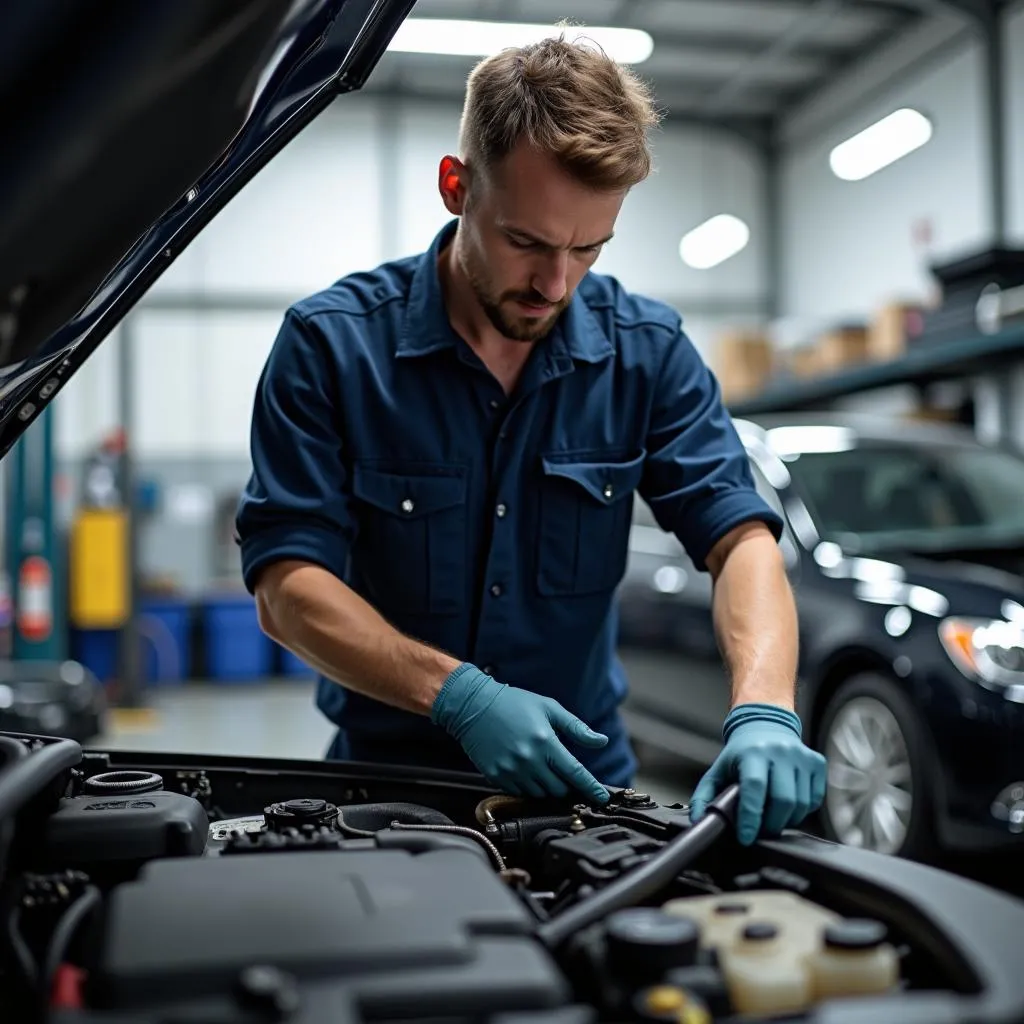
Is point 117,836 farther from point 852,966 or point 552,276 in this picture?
point 552,276

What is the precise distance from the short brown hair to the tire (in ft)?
6.44

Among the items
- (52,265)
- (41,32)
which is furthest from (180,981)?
(41,32)

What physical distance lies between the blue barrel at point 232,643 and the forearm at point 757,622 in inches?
271

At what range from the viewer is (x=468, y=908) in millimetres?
782

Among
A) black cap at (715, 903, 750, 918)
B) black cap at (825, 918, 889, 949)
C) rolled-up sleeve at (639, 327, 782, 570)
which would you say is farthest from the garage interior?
black cap at (825, 918, 889, 949)

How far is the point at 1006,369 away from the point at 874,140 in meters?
2.13

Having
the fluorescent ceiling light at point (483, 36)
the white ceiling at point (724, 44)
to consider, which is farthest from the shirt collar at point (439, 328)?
the fluorescent ceiling light at point (483, 36)

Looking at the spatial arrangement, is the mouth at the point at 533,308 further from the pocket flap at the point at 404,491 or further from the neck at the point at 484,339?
the pocket flap at the point at 404,491

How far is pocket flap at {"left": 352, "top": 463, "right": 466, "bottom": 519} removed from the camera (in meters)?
1.64

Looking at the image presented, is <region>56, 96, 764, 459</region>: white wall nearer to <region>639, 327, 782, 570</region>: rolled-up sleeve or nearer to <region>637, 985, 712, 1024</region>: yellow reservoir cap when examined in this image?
<region>639, 327, 782, 570</region>: rolled-up sleeve

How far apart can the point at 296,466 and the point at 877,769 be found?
6.91 feet

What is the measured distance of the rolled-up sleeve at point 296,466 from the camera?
1573mm

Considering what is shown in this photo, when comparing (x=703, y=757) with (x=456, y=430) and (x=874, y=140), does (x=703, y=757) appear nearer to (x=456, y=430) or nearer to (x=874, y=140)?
(x=456, y=430)

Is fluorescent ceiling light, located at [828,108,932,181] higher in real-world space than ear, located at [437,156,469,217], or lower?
higher
